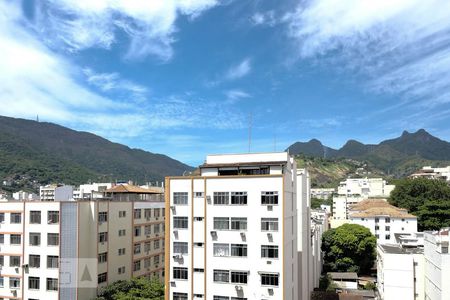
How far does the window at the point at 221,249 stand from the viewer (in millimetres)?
26109

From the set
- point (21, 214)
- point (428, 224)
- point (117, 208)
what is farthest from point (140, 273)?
point (428, 224)

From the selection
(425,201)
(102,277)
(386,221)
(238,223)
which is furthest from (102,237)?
(425,201)

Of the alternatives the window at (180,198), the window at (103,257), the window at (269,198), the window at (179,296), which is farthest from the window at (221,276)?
the window at (103,257)

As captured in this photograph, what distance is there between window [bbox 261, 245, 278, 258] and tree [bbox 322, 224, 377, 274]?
39308mm

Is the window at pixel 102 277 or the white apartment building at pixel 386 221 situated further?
the white apartment building at pixel 386 221

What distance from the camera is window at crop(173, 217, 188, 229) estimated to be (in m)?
27.2

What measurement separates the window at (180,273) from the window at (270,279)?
577cm

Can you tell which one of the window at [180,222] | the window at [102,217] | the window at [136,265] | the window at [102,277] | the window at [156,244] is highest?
the window at [180,222]

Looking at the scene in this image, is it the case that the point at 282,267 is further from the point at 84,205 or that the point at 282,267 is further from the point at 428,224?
the point at 428,224

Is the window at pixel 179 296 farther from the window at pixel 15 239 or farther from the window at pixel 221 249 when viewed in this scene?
the window at pixel 15 239

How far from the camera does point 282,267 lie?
24719 mm

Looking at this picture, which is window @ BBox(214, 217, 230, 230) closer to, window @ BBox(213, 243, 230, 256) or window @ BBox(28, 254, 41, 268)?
window @ BBox(213, 243, 230, 256)

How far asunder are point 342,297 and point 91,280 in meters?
27.9

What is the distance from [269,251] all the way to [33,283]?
2287 centimetres
